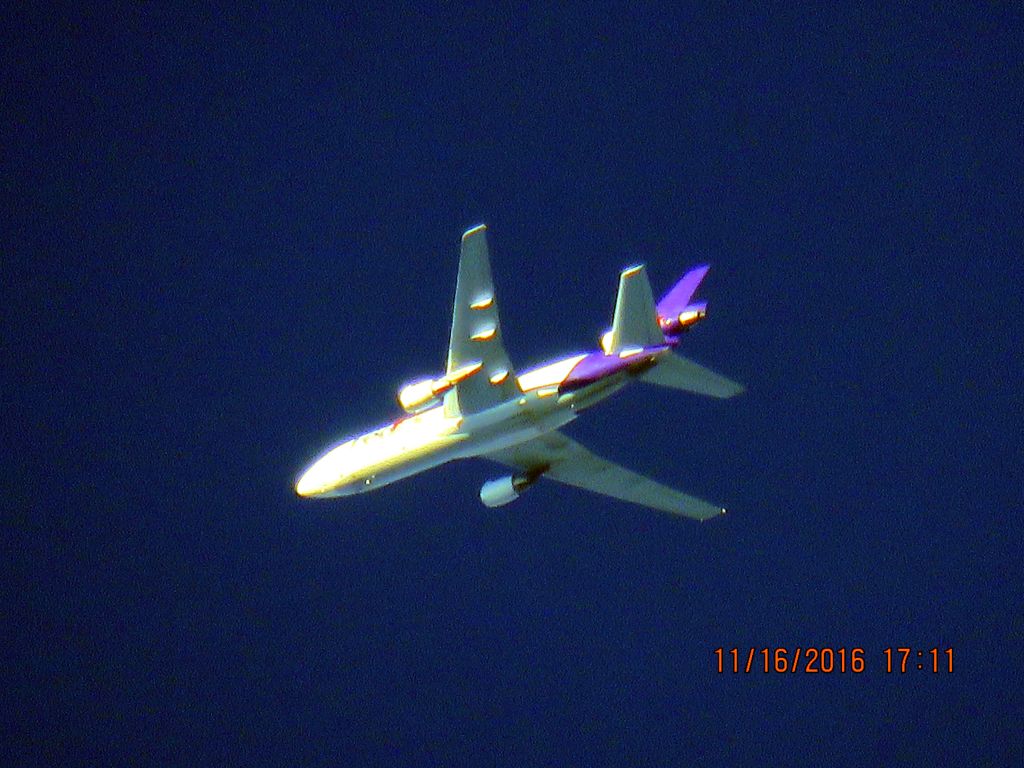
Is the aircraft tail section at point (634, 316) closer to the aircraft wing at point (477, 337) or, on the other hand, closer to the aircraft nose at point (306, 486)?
the aircraft wing at point (477, 337)

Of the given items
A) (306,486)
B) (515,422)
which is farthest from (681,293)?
(306,486)

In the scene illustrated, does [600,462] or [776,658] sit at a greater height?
[600,462]

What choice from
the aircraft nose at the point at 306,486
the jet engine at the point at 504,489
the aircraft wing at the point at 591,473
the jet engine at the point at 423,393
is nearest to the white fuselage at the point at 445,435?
the aircraft nose at the point at 306,486

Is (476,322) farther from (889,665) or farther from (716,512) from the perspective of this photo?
(889,665)

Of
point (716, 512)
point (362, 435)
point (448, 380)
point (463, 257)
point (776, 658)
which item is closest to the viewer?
point (463, 257)

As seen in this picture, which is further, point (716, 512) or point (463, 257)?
point (716, 512)

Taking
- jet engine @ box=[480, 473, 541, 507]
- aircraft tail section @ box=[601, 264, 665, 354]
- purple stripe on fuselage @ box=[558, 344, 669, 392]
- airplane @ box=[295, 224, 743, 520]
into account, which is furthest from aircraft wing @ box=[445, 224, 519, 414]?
jet engine @ box=[480, 473, 541, 507]

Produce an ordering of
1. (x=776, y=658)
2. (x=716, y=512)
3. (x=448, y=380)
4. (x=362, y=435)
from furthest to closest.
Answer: (x=776, y=658) → (x=716, y=512) → (x=362, y=435) → (x=448, y=380)

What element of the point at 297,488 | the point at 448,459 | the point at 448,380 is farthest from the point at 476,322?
the point at 297,488
